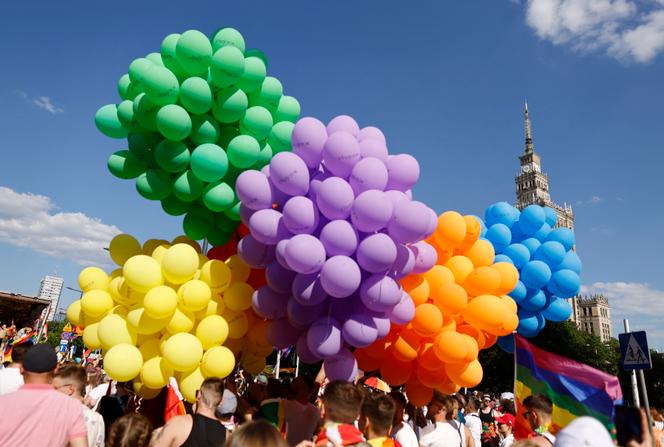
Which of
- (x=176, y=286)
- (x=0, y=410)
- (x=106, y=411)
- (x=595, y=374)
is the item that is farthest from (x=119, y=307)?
(x=595, y=374)

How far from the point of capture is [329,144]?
527 centimetres

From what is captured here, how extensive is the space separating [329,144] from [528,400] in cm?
331

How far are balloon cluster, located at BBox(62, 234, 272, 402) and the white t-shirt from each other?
7.91 ft

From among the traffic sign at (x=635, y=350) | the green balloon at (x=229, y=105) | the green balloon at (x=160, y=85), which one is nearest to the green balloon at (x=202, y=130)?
the green balloon at (x=229, y=105)

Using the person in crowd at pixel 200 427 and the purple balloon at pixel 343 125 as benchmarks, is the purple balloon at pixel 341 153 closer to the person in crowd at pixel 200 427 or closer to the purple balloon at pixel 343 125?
the purple balloon at pixel 343 125

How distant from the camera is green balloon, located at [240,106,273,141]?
6238 millimetres

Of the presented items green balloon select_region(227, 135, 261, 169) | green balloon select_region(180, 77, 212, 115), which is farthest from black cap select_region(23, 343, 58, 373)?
green balloon select_region(180, 77, 212, 115)

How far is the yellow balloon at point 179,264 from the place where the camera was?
5582mm

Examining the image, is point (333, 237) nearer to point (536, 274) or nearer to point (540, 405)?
point (540, 405)

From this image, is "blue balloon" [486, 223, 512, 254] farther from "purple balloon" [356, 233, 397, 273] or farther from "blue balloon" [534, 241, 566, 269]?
"purple balloon" [356, 233, 397, 273]

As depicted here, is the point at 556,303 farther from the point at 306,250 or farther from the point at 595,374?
the point at 306,250

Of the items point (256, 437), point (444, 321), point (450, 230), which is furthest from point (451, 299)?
point (256, 437)

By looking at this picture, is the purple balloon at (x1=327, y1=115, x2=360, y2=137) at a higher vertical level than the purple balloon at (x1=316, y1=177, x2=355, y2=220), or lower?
higher

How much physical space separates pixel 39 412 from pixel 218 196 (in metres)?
3.53
